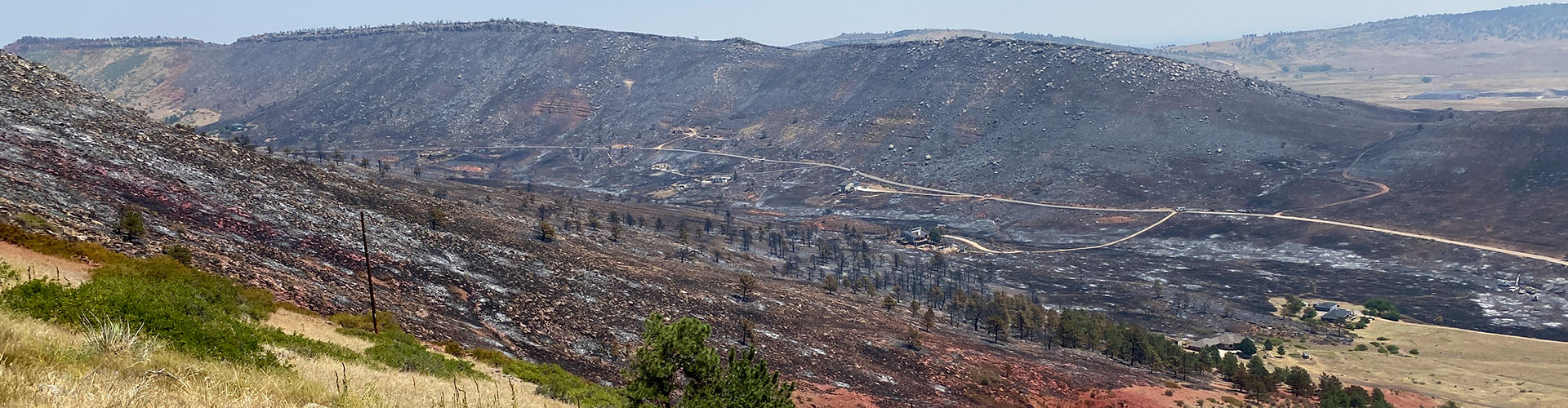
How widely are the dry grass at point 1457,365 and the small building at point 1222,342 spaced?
3361 millimetres

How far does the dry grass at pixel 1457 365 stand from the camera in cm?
4731

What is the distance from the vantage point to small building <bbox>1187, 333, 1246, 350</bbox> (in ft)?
192

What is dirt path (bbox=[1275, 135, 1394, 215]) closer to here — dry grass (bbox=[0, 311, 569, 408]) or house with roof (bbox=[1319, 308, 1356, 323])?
house with roof (bbox=[1319, 308, 1356, 323])

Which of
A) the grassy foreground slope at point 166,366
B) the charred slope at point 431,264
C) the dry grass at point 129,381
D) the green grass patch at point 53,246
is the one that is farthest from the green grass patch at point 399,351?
the dry grass at point 129,381

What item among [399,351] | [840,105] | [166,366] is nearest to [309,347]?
[399,351]

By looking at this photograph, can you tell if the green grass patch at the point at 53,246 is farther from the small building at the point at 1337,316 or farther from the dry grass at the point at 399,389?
the small building at the point at 1337,316

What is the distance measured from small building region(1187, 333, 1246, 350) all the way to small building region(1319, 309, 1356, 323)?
11.0 m

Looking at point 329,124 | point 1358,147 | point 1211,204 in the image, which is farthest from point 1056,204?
point 329,124

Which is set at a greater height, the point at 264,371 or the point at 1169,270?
the point at 264,371

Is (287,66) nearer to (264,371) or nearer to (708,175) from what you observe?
(708,175)

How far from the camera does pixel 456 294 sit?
3278 centimetres

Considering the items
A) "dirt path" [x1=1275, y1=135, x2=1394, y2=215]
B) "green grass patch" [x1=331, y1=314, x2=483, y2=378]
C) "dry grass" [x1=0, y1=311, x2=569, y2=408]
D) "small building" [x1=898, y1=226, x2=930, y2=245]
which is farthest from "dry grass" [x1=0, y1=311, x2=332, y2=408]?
"dirt path" [x1=1275, y1=135, x2=1394, y2=215]

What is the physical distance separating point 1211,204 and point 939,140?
41.4 meters

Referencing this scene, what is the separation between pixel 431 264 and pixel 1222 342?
5404cm
